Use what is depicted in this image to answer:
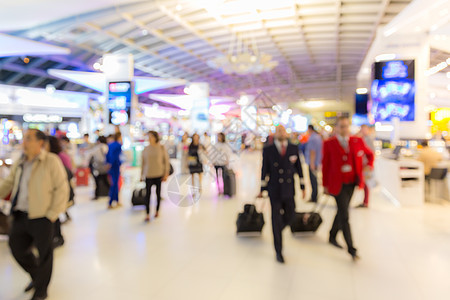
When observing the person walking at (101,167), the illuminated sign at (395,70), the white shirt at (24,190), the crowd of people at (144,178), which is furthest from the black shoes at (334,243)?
the illuminated sign at (395,70)

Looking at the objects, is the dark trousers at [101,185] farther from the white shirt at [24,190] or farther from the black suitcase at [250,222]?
the white shirt at [24,190]

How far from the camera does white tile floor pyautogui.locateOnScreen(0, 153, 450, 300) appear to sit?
2707 mm

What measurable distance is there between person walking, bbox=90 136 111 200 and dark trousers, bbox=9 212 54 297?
3.79 m

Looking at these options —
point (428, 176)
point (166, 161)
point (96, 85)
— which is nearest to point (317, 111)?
point (96, 85)

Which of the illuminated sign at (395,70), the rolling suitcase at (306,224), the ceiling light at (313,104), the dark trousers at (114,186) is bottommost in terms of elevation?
the rolling suitcase at (306,224)

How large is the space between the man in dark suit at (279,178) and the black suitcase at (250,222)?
26.2 inches

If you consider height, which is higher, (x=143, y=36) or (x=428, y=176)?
(x=143, y=36)

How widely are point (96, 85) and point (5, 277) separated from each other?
Answer: 12952mm

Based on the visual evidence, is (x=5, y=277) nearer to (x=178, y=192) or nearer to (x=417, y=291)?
(x=178, y=192)

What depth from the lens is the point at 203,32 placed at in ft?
52.1

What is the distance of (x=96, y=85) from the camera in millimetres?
14531

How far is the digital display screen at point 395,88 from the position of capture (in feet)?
26.3

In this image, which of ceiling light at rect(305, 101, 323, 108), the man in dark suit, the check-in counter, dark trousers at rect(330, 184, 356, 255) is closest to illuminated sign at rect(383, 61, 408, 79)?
the check-in counter

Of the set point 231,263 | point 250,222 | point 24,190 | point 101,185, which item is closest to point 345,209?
point 250,222
